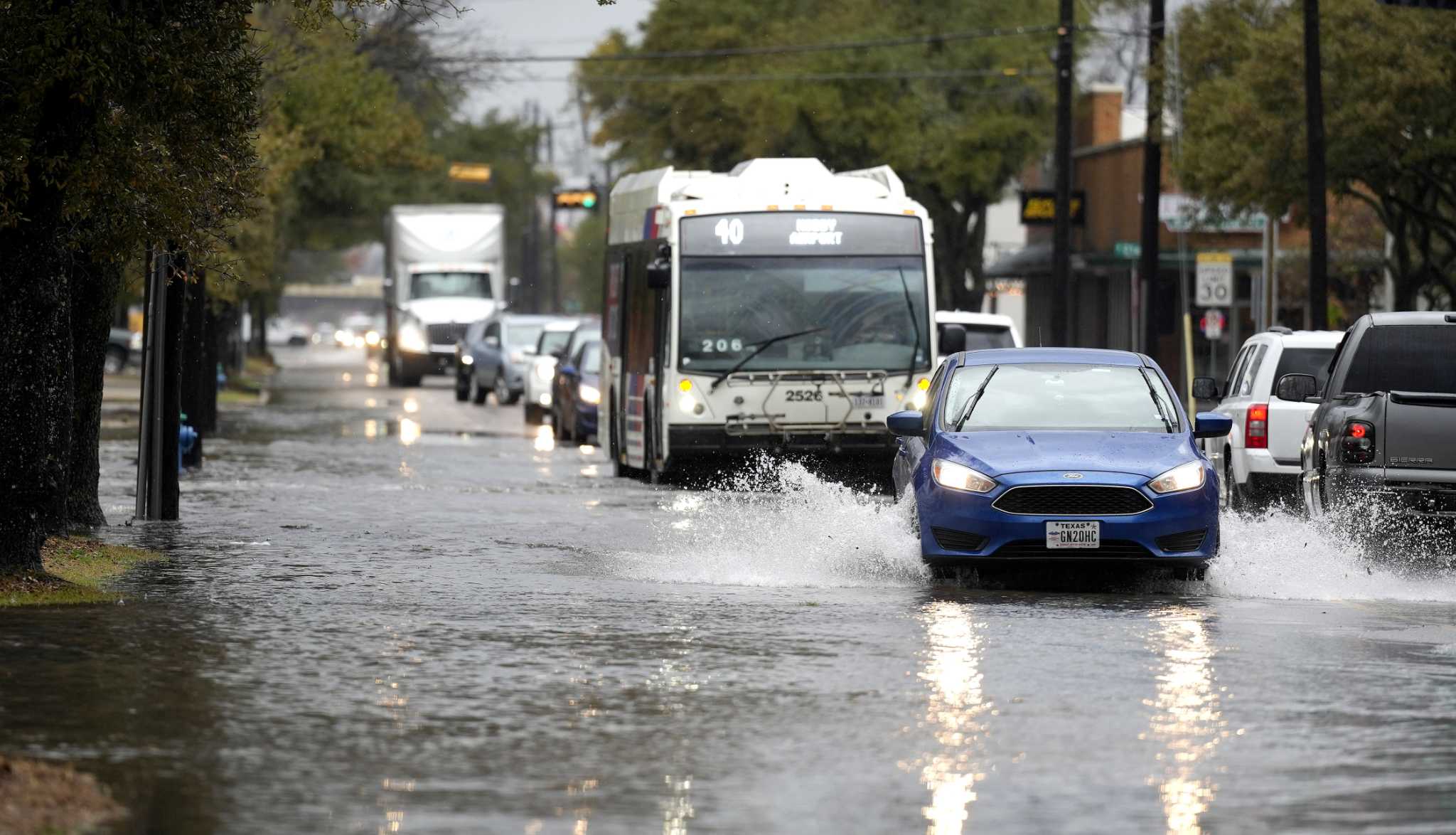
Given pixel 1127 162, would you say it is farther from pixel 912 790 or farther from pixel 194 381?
pixel 912 790

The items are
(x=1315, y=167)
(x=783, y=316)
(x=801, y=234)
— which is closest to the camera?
(x=783, y=316)

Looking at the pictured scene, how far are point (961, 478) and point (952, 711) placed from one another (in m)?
4.74

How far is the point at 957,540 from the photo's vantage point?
14.4 metres

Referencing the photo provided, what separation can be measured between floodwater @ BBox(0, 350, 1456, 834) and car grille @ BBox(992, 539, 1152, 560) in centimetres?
32

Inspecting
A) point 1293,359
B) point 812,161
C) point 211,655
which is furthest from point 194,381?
point 211,655

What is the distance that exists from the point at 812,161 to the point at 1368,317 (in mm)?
8989

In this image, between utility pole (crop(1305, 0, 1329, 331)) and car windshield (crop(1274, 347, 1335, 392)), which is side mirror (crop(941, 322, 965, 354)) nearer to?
car windshield (crop(1274, 347, 1335, 392))

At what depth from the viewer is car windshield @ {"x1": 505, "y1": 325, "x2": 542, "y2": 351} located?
4831cm

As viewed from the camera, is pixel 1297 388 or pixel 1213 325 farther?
pixel 1213 325

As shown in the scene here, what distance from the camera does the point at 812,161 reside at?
24734 millimetres

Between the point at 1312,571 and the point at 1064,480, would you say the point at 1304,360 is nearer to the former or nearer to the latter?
the point at 1312,571

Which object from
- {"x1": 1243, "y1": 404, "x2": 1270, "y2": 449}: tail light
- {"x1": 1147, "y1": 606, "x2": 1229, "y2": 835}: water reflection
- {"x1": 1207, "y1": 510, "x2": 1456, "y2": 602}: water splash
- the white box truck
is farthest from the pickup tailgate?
the white box truck

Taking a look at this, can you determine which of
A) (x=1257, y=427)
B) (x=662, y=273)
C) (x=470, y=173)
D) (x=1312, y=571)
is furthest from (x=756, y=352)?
(x=470, y=173)

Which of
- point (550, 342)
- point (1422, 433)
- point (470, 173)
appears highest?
point (470, 173)
